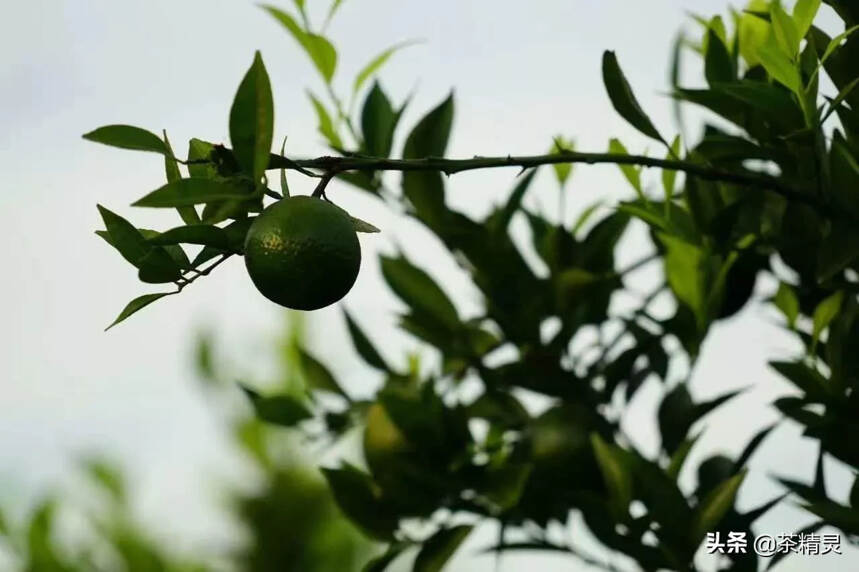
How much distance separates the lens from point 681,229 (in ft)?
3.72

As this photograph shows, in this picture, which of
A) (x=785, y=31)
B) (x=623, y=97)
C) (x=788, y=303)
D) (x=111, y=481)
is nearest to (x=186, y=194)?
(x=623, y=97)

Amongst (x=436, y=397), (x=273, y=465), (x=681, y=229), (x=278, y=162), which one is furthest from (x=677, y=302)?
(x=273, y=465)

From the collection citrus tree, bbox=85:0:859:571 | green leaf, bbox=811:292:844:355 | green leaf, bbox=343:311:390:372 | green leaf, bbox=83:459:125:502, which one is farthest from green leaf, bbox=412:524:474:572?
green leaf, bbox=83:459:125:502

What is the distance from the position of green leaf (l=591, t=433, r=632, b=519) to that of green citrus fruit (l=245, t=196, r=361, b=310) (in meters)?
0.41

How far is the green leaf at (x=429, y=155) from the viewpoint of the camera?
1142mm

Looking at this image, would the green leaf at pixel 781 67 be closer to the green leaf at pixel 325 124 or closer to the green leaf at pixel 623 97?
the green leaf at pixel 623 97

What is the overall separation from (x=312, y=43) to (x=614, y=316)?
0.44 m

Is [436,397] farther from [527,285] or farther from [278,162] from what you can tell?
[278,162]

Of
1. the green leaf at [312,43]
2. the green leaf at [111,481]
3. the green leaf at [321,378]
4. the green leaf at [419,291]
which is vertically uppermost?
the green leaf at [312,43]

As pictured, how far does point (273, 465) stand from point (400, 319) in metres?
1.57

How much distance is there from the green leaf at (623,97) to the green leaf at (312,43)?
0.40 m

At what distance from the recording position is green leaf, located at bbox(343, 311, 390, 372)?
4.47 feet

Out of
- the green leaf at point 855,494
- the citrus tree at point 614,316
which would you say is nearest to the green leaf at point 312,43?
the citrus tree at point 614,316

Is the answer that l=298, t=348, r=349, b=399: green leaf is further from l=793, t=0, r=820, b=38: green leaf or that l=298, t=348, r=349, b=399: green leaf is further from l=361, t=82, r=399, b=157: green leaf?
l=793, t=0, r=820, b=38: green leaf
